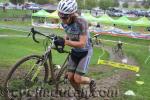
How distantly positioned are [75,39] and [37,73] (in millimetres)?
1100

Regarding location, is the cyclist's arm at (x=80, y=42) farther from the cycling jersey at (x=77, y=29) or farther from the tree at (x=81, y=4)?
the tree at (x=81, y=4)

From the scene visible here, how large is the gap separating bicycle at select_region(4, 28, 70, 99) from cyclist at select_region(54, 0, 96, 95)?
1.09 ft

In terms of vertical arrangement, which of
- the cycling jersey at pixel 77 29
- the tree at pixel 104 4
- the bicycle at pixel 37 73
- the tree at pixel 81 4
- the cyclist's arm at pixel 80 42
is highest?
the cycling jersey at pixel 77 29

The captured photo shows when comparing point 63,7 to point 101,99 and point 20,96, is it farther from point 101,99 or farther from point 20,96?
point 101,99

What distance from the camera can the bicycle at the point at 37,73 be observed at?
8.04 m

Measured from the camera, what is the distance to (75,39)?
26.9 ft

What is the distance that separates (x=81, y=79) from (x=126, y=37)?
52725 millimetres

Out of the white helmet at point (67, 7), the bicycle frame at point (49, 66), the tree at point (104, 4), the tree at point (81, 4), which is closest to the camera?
the white helmet at point (67, 7)

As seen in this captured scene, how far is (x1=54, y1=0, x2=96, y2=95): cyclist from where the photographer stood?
25.9 feet

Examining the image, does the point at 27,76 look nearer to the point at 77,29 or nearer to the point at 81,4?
the point at 77,29

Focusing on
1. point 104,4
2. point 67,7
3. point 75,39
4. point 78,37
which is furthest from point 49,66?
point 104,4

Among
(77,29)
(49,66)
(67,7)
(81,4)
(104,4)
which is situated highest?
(67,7)

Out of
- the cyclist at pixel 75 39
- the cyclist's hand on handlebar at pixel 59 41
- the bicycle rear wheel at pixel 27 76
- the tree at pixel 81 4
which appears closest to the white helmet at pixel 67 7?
the cyclist at pixel 75 39

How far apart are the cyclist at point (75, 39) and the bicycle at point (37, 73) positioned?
1.09 feet
